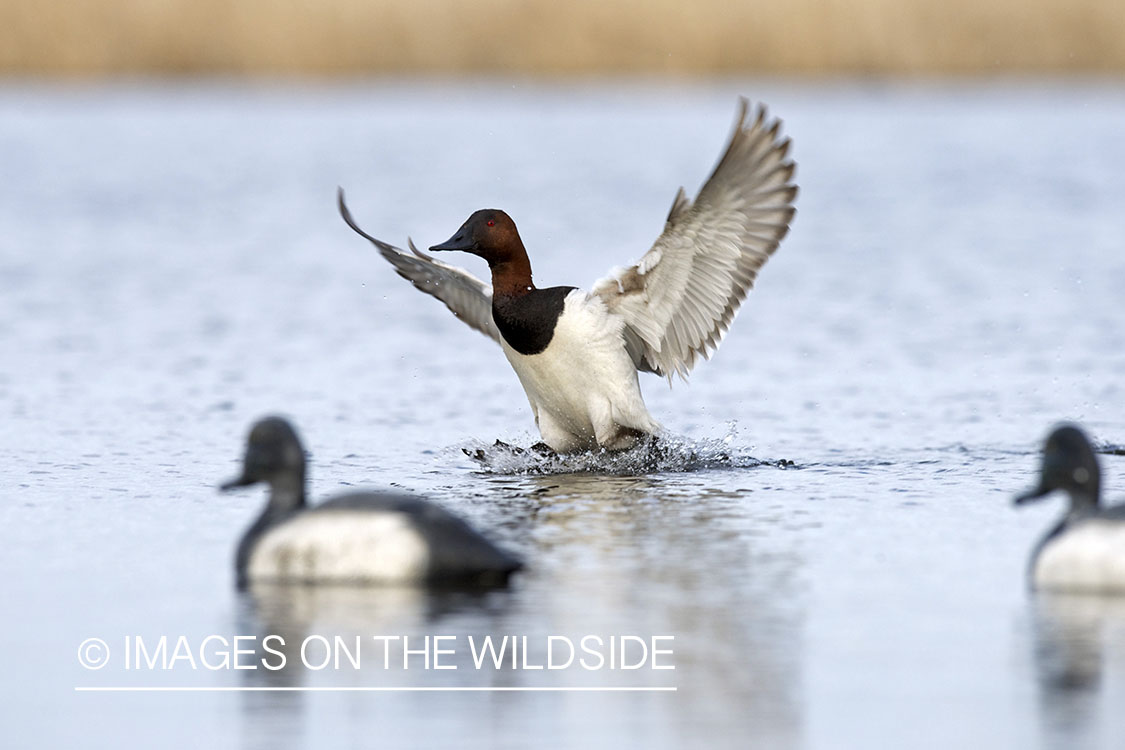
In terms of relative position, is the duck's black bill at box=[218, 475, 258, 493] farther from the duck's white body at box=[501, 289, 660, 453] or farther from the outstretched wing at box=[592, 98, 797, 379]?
the outstretched wing at box=[592, 98, 797, 379]

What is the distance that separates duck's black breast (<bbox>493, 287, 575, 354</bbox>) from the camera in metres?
9.20

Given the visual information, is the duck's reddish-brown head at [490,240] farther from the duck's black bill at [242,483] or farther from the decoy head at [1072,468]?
the decoy head at [1072,468]

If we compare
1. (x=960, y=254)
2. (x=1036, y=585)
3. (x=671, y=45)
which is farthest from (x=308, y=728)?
(x=671, y=45)

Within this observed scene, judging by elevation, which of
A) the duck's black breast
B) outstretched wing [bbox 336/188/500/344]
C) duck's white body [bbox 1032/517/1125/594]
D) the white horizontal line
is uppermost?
outstretched wing [bbox 336/188/500/344]

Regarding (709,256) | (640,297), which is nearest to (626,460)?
(640,297)

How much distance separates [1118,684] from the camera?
5.26 m

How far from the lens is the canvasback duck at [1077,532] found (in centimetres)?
613

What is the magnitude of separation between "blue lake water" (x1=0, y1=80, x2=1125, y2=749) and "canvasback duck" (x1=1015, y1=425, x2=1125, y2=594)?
0.32 feet

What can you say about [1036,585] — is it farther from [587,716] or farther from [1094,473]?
[587,716]

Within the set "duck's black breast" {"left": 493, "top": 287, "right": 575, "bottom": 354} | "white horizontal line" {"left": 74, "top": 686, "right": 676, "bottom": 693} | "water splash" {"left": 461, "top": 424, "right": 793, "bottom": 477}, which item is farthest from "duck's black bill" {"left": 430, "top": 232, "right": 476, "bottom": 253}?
"white horizontal line" {"left": 74, "top": 686, "right": 676, "bottom": 693}

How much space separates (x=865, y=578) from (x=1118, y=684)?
1552 millimetres

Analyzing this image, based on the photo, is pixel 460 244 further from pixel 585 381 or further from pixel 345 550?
pixel 345 550

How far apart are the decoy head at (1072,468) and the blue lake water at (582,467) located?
0.41 metres

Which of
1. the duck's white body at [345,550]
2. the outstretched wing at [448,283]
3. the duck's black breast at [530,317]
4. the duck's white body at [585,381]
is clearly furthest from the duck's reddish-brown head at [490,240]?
the duck's white body at [345,550]
